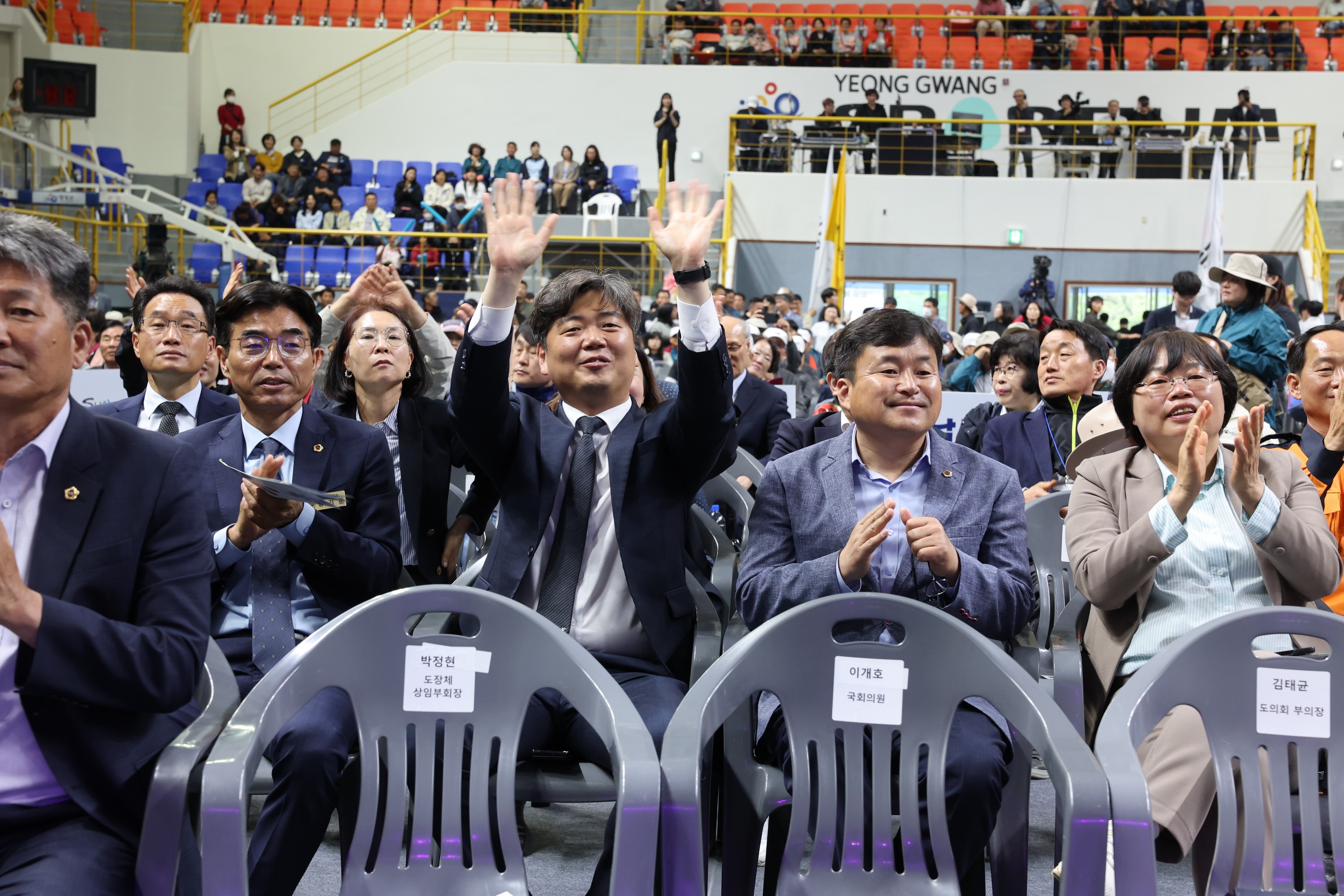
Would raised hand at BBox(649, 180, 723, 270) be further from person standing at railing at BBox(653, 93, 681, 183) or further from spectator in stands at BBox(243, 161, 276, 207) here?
spectator in stands at BBox(243, 161, 276, 207)

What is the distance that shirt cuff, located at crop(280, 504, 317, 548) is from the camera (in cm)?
238

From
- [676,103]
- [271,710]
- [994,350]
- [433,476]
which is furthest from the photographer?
[676,103]

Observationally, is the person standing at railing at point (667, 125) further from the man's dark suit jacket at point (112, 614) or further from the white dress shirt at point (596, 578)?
the man's dark suit jacket at point (112, 614)

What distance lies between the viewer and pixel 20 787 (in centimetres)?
165

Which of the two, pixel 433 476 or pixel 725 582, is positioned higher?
pixel 433 476

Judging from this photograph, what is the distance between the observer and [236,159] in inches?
610

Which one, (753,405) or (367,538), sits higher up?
(753,405)

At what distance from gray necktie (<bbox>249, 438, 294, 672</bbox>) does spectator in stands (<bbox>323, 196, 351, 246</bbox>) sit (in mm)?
11562

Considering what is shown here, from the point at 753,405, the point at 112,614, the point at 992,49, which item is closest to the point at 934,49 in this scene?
the point at 992,49

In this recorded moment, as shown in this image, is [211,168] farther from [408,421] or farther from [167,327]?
[408,421]

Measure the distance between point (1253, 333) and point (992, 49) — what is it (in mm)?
12236

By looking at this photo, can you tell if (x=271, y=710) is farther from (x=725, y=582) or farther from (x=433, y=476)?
(x=433, y=476)

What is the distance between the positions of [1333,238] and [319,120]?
45.5ft

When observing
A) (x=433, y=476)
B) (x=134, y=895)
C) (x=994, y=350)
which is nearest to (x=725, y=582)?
(x=433, y=476)
